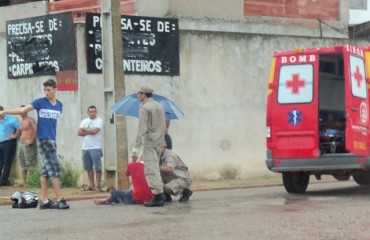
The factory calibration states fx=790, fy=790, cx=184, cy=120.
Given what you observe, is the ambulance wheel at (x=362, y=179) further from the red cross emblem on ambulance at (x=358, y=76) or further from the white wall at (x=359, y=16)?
the white wall at (x=359, y=16)

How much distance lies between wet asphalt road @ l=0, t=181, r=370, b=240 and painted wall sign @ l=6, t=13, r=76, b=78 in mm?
4142

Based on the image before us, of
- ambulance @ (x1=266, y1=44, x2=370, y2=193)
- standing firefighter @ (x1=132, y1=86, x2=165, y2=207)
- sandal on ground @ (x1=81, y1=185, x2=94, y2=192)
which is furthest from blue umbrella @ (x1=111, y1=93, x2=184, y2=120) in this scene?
sandal on ground @ (x1=81, y1=185, x2=94, y2=192)

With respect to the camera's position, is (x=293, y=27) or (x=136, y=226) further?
(x=293, y=27)

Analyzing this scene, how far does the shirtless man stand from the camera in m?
17.1

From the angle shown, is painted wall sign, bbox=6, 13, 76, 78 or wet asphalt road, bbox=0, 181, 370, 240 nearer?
wet asphalt road, bbox=0, 181, 370, 240

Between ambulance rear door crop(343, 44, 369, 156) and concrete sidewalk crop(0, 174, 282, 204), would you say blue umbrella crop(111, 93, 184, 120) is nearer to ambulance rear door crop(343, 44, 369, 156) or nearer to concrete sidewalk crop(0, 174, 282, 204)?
concrete sidewalk crop(0, 174, 282, 204)

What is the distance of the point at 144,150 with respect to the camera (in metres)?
12.0

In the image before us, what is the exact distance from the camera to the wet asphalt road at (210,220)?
8.94 metres

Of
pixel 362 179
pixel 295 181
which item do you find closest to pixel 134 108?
pixel 295 181

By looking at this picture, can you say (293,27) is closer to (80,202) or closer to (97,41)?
(97,41)

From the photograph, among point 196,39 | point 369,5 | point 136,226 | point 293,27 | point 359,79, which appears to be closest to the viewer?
point 136,226

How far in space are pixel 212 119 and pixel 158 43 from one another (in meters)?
2.34

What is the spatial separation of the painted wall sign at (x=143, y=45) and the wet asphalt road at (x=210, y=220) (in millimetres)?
4123

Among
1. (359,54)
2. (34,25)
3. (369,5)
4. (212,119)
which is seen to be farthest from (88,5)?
(369,5)
